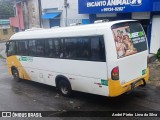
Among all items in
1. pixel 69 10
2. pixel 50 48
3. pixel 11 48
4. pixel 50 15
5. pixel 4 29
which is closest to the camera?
pixel 50 48

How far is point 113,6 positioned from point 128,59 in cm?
971

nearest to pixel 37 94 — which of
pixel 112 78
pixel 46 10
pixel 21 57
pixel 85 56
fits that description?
pixel 21 57

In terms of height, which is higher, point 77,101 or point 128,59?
point 128,59

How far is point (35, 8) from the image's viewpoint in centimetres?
2988

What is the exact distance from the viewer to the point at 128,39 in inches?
326

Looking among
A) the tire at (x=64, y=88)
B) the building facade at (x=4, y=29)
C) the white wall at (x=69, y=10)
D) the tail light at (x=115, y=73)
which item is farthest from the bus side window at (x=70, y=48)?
the building facade at (x=4, y=29)

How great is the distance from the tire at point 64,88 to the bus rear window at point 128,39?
9.09ft

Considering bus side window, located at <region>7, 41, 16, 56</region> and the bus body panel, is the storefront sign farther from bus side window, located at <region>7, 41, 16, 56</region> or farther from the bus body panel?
bus side window, located at <region>7, 41, 16, 56</region>

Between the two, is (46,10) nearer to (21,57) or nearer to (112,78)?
(21,57)

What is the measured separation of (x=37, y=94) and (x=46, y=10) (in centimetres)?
1704

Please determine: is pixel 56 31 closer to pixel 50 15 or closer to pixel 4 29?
pixel 50 15

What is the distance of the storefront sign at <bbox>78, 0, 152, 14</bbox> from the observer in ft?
50.2

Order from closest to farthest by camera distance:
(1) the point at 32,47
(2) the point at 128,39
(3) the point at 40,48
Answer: (2) the point at 128,39
(3) the point at 40,48
(1) the point at 32,47

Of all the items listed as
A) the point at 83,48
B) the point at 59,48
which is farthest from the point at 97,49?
the point at 59,48
